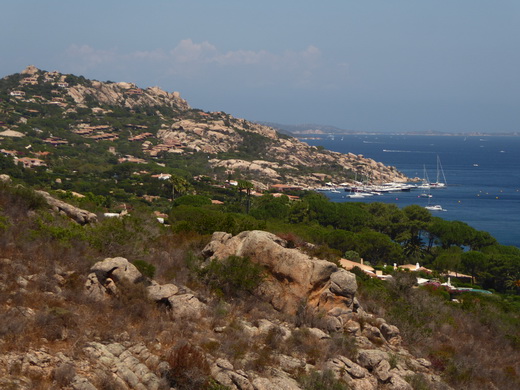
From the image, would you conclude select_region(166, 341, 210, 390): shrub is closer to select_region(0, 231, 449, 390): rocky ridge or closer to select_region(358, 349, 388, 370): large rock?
select_region(0, 231, 449, 390): rocky ridge

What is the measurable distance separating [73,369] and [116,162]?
128914 millimetres

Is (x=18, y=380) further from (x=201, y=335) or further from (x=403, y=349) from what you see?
(x=403, y=349)

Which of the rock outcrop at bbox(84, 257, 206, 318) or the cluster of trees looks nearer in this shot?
the rock outcrop at bbox(84, 257, 206, 318)

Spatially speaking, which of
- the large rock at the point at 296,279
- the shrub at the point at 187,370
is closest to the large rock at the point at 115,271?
the shrub at the point at 187,370

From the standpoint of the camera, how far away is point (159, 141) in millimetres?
174250

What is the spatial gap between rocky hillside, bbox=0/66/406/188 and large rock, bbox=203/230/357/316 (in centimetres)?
11633

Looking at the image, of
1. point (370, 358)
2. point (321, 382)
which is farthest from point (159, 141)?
point (321, 382)

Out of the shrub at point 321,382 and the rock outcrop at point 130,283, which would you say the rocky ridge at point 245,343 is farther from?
the shrub at point 321,382

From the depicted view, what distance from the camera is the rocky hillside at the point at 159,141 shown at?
486 ft

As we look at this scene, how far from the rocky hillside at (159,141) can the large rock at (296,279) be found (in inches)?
4580

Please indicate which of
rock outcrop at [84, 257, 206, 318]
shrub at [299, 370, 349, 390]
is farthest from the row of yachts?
shrub at [299, 370, 349, 390]

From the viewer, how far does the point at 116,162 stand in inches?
5261

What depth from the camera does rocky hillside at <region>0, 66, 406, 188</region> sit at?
148 metres

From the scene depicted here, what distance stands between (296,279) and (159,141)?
Answer: 162284mm
